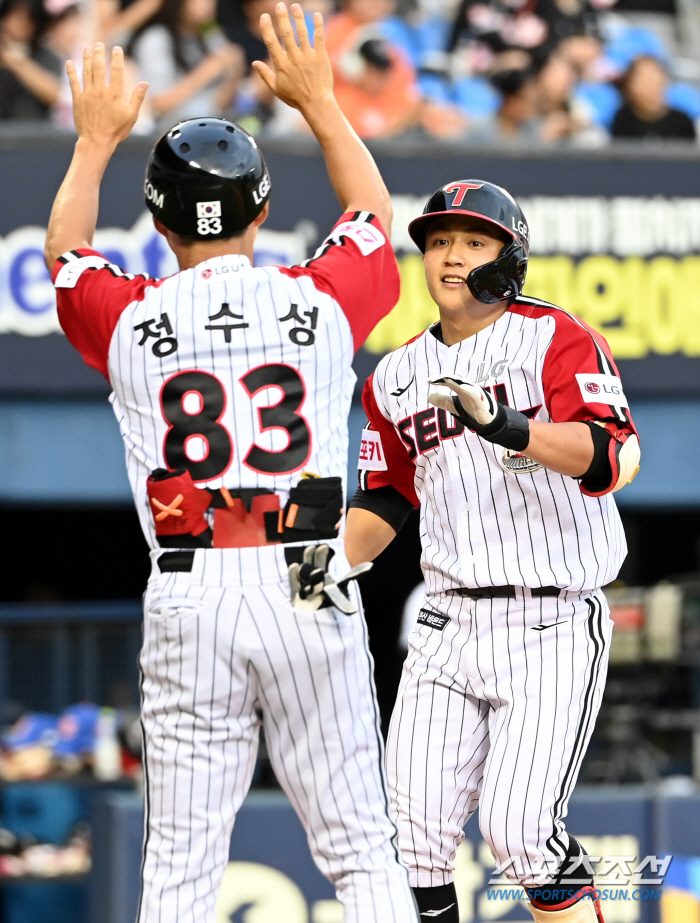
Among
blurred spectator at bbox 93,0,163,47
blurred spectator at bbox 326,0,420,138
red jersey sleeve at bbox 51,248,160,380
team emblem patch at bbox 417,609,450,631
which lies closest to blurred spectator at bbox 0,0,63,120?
blurred spectator at bbox 93,0,163,47

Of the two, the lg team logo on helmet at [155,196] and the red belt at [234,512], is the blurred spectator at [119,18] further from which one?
the red belt at [234,512]

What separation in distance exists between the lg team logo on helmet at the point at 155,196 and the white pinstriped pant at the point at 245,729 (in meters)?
0.85

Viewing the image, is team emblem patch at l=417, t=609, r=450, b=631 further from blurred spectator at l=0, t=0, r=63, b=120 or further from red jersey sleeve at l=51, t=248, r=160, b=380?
blurred spectator at l=0, t=0, r=63, b=120

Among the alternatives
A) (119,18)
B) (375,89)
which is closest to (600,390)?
(375,89)

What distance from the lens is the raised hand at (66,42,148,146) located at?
11.9ft

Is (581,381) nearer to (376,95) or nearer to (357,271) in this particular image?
(357,271)

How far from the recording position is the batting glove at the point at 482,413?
3.31 meters

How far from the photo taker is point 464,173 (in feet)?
27.9

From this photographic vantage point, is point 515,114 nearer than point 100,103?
No

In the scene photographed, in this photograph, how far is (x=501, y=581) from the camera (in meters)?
3.82

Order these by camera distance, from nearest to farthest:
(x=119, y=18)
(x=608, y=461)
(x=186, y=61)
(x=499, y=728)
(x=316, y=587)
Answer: (x=316, y=587), (x=608, y=461), (x=499, y=728), (x=186, y=61), (x=119, y=18)

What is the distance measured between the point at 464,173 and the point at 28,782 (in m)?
4.39

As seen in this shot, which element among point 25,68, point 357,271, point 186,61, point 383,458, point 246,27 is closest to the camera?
point 357,271

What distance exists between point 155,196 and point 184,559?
88 centimetres
